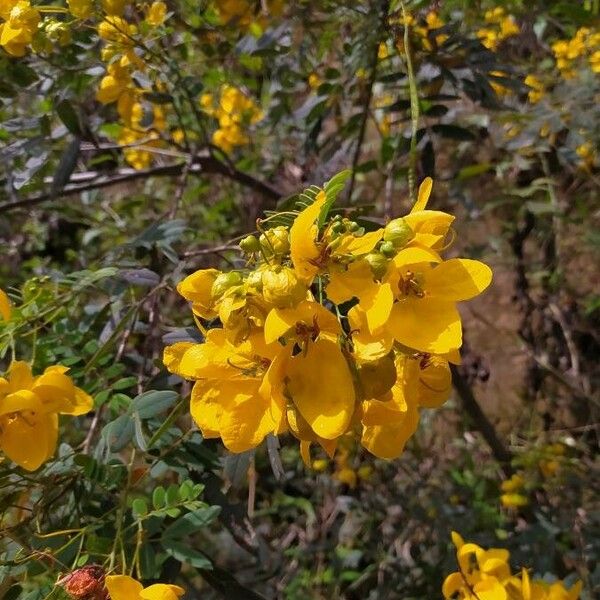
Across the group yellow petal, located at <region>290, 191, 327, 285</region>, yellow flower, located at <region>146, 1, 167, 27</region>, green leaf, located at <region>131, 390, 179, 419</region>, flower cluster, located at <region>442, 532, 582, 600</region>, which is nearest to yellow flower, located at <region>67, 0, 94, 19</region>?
yellow flower, located at <region>146, 1, 167, 27</region>

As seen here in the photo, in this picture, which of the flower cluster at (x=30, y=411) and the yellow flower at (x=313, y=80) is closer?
the flower cluster at (x=30, y=411)

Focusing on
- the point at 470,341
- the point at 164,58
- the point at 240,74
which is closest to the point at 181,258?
the point at 164,58

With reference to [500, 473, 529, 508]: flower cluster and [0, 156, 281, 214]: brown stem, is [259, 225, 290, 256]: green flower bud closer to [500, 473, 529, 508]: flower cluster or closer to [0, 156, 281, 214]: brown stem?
[0, 156, 281, 214]: brown stem

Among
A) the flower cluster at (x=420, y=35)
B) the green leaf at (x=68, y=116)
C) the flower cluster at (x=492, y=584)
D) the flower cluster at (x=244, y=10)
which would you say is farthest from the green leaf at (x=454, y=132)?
the flower cluster at (x=492, y=584)

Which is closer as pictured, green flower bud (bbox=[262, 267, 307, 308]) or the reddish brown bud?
green flower bud (bbox=[262, 267, 307, 308])

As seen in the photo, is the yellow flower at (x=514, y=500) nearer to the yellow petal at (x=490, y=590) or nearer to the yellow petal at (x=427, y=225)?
the yellow petal at (x=490, y=590)

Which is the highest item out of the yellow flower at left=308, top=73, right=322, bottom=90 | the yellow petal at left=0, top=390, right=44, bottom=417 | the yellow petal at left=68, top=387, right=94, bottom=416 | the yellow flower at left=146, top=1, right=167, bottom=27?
the yellow flower at left=146, top=1, right=167, bottom=27

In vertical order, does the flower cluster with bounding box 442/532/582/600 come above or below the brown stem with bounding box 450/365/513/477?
above

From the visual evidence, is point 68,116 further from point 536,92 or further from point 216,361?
point 536,92
